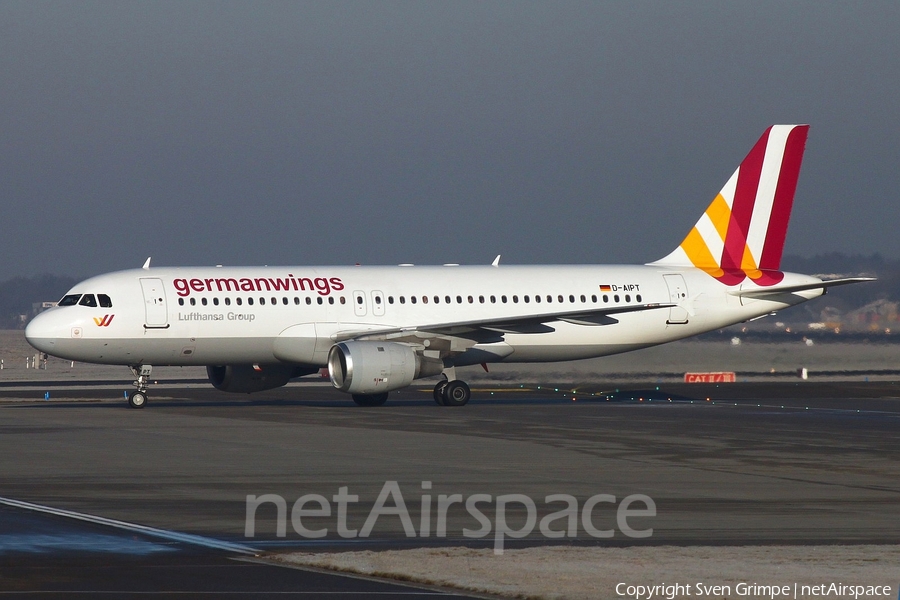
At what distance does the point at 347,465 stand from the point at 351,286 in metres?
16.3

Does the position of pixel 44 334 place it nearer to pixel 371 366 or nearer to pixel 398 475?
pixel 371 366

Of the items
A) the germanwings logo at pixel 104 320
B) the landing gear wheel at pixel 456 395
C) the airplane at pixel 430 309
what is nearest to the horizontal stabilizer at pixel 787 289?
the airplane at pixel 430 309

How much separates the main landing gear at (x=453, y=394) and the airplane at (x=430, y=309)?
0.04 metres

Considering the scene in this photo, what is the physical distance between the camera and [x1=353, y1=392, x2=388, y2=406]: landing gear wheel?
116ft

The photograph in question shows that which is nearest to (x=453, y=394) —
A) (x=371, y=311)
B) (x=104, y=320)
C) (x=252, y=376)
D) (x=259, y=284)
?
(x=371, y=311)

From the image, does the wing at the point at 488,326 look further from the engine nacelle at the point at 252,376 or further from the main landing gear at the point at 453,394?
the engine nacelle at the point at 252,376

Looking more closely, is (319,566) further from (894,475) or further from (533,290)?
(533,290)

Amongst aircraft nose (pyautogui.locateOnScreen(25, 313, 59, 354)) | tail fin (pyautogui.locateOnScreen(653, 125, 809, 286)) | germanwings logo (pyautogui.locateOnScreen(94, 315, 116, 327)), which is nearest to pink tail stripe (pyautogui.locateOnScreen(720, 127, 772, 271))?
tail fin (pyautogui.locateOnScreen(653, 125, 809, 286))

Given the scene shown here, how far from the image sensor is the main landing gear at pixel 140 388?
33.9m

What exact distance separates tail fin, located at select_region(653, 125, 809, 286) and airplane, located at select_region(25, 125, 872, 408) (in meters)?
0.04

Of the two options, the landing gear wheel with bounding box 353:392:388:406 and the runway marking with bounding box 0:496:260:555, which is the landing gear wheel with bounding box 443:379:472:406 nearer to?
the landing gear wheel with bounding box 353:392:388:406

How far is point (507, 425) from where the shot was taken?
2820 cm

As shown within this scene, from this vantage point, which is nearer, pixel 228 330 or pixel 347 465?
pixel 347 465

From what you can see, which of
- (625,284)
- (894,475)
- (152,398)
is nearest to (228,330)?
(152,398)
